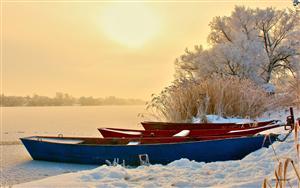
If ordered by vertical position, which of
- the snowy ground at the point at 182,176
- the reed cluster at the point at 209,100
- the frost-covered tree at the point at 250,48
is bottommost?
the snowy ground at the point at 182,176

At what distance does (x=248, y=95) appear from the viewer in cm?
1516

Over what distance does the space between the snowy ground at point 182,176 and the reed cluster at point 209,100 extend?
895cm

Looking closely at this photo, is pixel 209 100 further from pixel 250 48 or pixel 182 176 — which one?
pixel 250 48

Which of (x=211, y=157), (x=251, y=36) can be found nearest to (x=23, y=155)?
(x=211, y=157)

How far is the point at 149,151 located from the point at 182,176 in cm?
329

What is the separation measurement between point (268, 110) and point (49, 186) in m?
13.5

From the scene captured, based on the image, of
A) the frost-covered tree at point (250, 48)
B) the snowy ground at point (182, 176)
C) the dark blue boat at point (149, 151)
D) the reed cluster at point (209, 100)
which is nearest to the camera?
the snowy ground at point (182, 176)

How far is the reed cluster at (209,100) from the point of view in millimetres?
14805

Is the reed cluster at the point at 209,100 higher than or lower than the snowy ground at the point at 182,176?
higher

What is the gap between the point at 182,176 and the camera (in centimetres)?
502

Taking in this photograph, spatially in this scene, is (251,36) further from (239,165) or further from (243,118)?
(239,165)

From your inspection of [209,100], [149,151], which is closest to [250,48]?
[209,100]

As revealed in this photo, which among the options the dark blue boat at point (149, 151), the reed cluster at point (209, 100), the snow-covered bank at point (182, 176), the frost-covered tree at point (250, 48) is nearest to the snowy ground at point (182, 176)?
the snow-covered bank at point (182, 176)

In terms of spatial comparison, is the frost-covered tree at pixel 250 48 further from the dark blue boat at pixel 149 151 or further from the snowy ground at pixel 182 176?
the snowy ground at pixel 182 176
